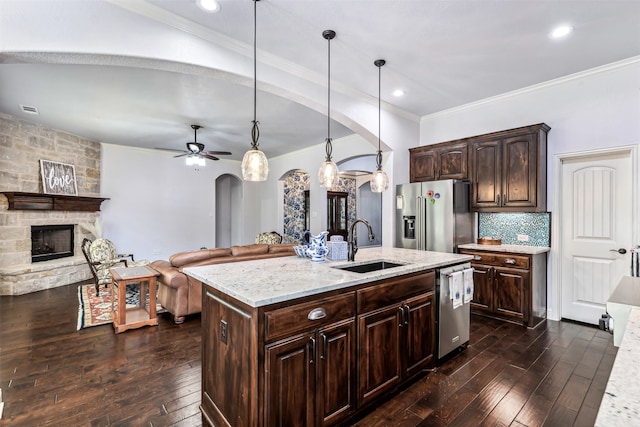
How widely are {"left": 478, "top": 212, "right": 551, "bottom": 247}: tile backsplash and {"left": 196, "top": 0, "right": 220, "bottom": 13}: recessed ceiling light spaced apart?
4249 millimetres

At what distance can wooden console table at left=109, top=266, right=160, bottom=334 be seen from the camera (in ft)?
11.4

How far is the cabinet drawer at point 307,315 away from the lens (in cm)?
160

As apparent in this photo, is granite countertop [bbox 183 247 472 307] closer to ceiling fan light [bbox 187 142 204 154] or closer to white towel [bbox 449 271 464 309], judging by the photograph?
white towel [bbox 449 271 464 309]

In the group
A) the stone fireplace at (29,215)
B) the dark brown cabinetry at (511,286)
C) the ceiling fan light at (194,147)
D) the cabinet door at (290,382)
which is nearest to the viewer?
the cabinet door at (290,382)

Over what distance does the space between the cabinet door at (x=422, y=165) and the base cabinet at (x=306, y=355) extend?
2773 millimetres

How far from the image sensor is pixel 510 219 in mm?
4277

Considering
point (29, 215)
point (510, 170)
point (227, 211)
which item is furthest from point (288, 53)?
point (227, 211)

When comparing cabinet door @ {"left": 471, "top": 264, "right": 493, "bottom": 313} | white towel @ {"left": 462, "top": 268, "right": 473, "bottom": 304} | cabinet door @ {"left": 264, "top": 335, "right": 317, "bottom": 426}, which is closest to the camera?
cabinet door @ {"left": 264, "top": 335, "right": 317, "bottom": 426}

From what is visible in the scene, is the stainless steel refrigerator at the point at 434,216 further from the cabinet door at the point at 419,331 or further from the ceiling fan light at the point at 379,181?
the cabinet door at the point at 419,331

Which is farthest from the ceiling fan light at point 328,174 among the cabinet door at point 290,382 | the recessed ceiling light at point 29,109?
the recessed ceiling light at point 29,109

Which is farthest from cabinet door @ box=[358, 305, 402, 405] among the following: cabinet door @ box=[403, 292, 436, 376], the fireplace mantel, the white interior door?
the fireplace mantel

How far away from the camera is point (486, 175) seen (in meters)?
4.14

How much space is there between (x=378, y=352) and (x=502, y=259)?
98.3 inches

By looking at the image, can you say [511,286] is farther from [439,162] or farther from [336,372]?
[336,372]
